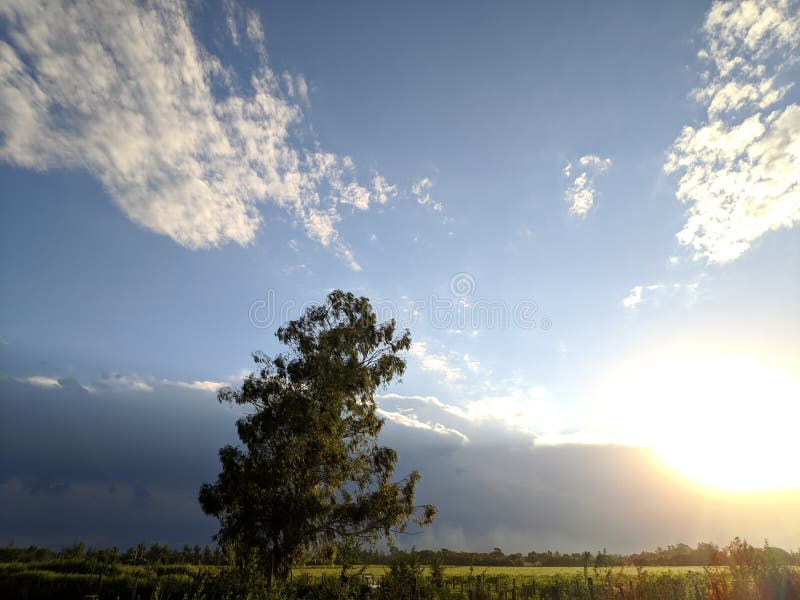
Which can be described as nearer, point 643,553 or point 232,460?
point 232,460

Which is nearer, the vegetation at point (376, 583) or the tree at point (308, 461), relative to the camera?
the vegetation at point (376, 583)

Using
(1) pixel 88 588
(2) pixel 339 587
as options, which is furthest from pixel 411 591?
(1) pixel 88 588

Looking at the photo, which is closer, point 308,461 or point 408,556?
point 408,556

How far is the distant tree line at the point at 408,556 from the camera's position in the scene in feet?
54.5

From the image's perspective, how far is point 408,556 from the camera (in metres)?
15.0

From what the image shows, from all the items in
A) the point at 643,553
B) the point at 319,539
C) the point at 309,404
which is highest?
the point at 309,404

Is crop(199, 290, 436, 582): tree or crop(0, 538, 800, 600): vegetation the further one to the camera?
crop(199, 290, 436, 582): tree

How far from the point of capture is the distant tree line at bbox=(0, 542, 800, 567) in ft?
54.5

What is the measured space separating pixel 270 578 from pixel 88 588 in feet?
31.4

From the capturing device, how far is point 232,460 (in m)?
26.0

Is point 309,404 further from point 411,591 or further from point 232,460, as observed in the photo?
point 411,591

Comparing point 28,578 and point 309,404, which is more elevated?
point 309,404

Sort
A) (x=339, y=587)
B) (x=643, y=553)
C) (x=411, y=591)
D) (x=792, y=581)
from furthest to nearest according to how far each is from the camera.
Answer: (x=643, y=553) < (x=792, y=581) < (x=411, y=591) < (x=339, y=587)

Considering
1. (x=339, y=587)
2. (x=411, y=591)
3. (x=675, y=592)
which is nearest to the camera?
(x=339, y=587)
